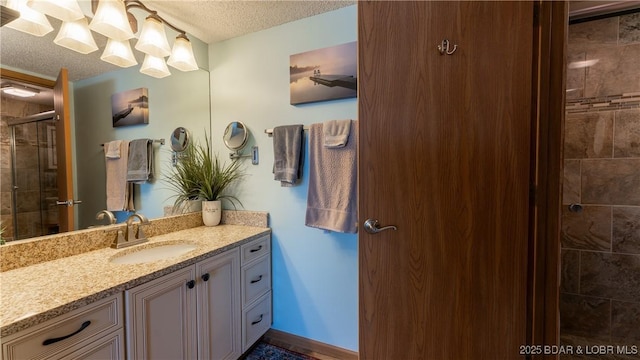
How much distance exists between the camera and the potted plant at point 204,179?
173cm

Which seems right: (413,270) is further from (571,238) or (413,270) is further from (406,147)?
(571,238)

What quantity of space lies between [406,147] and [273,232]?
115cm

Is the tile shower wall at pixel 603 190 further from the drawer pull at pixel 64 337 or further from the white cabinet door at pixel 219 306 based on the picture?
the drawer pull at pixel 64 337

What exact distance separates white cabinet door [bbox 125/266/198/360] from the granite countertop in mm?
49

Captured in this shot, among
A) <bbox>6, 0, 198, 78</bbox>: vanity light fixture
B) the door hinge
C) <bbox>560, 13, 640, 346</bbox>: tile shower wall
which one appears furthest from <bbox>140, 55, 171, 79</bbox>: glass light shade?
<bbox>560, 13, 640, 346</bbox>: tile shower wall

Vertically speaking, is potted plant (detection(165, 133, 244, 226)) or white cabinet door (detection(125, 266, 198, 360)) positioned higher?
potted plant (detection(165, 133, 244, 226))

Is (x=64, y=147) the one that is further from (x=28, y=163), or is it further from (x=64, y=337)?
(x=64, y=337)

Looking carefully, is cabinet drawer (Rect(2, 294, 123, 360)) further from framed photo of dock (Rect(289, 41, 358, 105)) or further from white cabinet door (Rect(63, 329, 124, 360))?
framed photo of dock (Rect(289, 41, 358, 105))

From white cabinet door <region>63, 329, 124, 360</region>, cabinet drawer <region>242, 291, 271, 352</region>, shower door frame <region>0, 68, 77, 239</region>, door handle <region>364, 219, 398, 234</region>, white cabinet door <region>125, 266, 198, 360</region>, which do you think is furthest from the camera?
cabinet drawer <region>242, 291, 271, 352</region>

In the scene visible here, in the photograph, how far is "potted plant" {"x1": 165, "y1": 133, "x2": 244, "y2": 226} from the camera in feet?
5.67

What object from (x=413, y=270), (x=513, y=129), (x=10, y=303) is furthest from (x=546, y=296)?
(x=10, y=303)

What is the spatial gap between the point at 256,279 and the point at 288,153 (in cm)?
87

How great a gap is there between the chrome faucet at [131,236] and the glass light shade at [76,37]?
0.88m

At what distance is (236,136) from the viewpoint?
5.97ft
